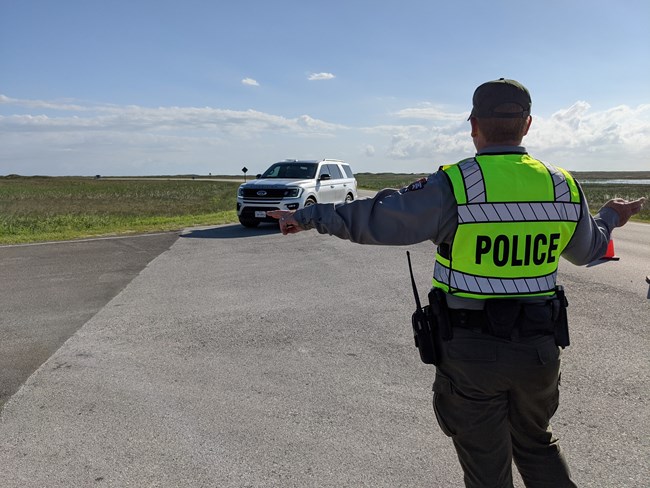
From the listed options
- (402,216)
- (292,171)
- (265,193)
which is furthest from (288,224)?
(292,171)

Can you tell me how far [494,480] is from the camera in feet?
7.47

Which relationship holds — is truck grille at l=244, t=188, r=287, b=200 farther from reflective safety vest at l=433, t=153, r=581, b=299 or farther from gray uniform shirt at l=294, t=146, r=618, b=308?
reflective safety vest at l=433, t=153, r=581, b=299

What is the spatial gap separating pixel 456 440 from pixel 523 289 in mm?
685

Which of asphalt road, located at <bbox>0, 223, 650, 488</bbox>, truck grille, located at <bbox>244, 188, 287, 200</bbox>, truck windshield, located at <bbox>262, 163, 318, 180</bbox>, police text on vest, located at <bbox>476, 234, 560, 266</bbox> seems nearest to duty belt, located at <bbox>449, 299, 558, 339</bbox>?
police text on vest, located at <bbox>476, 234, 560, 266</bbox>

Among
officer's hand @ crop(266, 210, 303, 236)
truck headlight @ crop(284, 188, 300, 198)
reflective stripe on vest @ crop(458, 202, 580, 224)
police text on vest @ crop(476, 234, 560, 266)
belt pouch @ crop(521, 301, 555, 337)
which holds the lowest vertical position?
belt pouch @ crop(521, 301, 555, 337)

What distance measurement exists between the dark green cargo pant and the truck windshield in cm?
1457

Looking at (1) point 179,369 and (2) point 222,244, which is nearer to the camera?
(1) point 179,369

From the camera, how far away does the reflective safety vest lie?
222 cm

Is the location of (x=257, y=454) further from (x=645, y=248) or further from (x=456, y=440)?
(x=645, y=248)

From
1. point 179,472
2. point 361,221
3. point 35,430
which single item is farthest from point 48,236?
point 361,221

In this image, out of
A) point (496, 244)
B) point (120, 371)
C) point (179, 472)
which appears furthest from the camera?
point (120, 371)

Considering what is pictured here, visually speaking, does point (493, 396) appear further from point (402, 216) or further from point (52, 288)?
point (52, 288)

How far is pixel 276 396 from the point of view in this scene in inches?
165

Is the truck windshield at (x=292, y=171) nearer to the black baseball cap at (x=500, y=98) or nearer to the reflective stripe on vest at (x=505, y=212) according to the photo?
the black baseball cap at (x=500, y=98)
